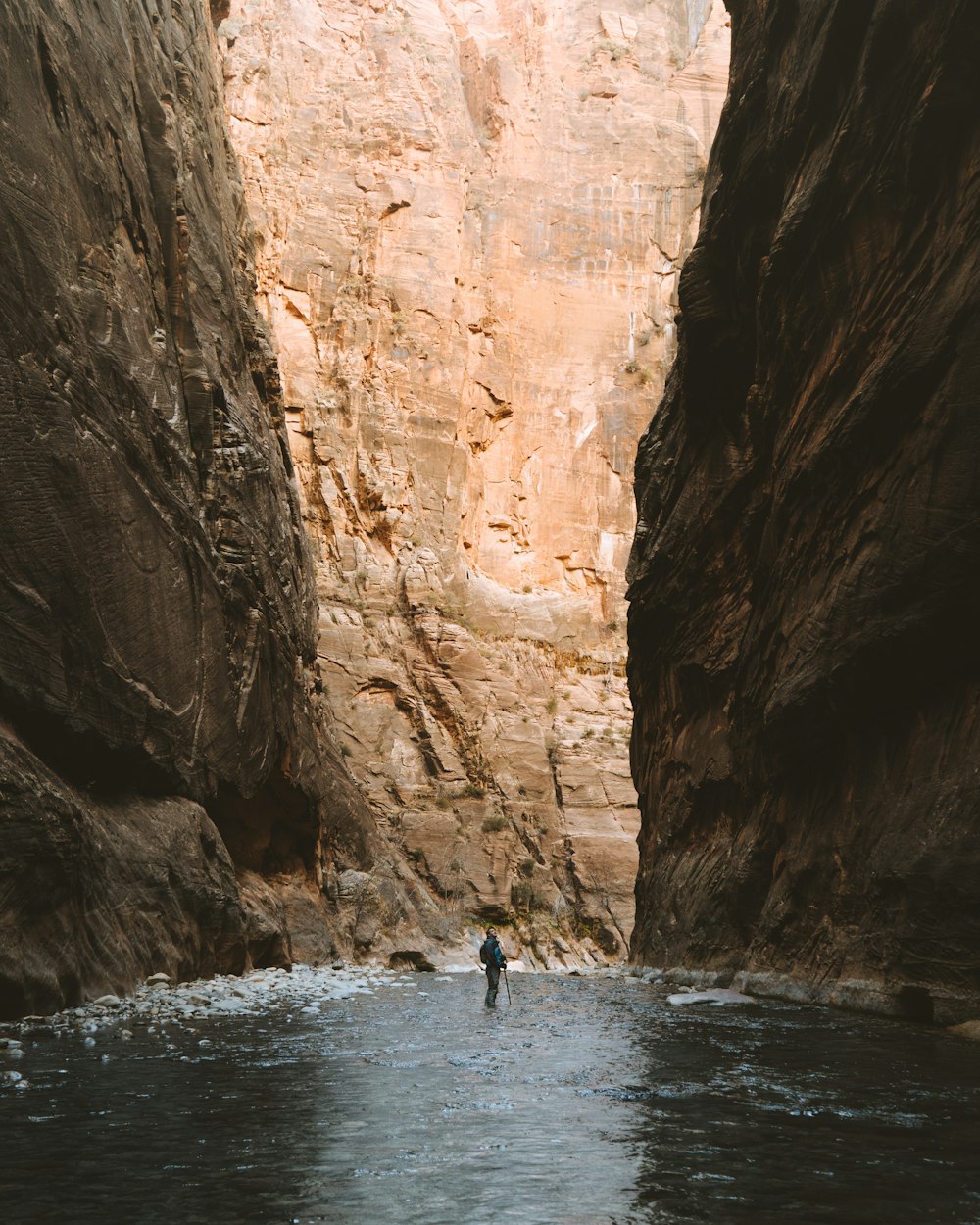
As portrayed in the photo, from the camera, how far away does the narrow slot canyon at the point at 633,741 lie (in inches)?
247

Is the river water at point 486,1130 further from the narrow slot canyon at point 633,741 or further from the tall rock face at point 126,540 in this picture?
the tall rock face at point 126,540

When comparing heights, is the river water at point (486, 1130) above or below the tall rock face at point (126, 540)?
below

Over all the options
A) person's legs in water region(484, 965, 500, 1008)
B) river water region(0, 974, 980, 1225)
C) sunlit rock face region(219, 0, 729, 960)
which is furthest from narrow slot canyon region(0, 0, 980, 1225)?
sunlit rock face region(219, 0, 729, 960)

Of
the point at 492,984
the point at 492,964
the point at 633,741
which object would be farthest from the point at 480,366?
the point at 492,984

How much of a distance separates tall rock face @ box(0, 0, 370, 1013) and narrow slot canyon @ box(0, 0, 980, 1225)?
10 centimetres

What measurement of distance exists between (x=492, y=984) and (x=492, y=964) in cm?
29

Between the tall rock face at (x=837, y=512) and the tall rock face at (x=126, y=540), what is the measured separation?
32.4 ft

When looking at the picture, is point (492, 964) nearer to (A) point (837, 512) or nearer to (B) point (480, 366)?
(A) point (837, 512)

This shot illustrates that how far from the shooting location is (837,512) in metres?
17.5

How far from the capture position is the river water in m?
4.84

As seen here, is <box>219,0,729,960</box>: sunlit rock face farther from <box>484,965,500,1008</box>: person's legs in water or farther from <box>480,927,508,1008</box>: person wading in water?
<box>484,965,500,1008</box>: person's legs in water

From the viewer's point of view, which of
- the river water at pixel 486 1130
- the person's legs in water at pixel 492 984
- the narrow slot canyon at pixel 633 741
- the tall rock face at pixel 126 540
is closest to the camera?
the river water at pixel 486 1130

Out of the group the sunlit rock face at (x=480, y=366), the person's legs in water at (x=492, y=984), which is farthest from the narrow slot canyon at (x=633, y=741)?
the sunlit rock face at (x=480, y=366)

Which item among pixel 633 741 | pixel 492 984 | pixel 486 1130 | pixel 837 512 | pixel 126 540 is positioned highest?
pixel 837 512
